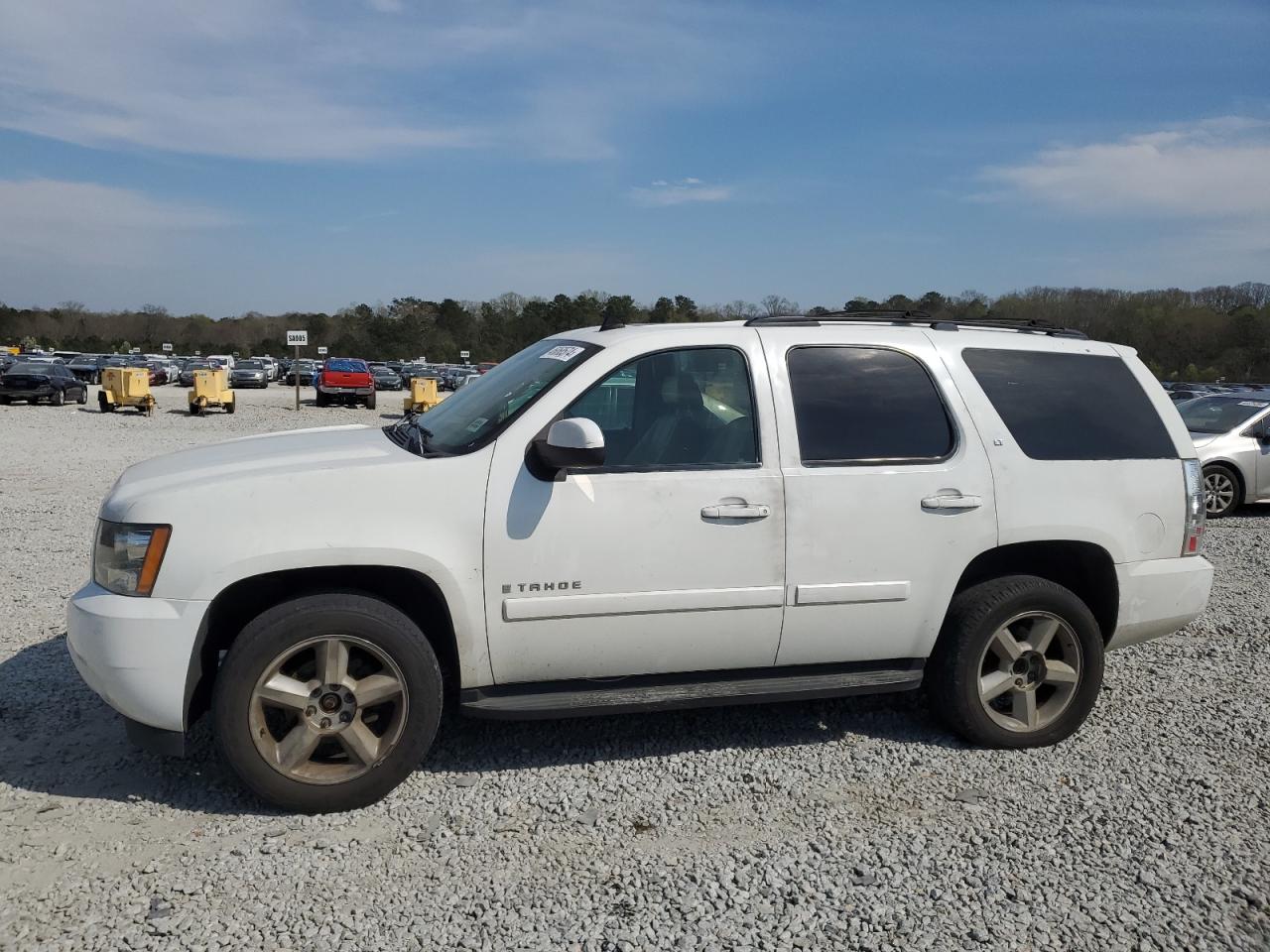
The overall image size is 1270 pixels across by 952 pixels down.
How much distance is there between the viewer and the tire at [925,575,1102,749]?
422cm

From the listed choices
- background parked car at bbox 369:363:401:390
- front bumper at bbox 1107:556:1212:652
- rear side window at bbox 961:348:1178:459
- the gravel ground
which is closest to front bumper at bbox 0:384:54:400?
background parked car at bbox 369:363:401:390

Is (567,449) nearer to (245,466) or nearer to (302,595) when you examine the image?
(302,595)

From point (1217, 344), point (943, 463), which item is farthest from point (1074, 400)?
point (1217, 344)

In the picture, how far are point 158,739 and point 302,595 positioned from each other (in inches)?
28.5

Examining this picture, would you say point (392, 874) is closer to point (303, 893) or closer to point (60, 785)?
point (303, 893)

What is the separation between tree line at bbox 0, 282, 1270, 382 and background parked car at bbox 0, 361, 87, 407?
18.6m

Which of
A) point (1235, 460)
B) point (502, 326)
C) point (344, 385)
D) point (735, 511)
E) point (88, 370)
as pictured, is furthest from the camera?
point (502, 326)

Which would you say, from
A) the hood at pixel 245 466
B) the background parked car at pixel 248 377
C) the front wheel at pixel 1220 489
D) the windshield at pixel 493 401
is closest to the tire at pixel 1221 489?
the front wheel at pixel 1220 489

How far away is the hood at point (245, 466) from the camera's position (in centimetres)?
354

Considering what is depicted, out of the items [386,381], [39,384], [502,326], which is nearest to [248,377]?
[386,381]

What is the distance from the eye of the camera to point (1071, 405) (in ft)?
14.6

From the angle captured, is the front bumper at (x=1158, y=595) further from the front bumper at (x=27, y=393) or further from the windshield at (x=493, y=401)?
the front bumper at (x=27, y=393)

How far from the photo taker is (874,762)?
419cm

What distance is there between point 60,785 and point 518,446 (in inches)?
88.6
